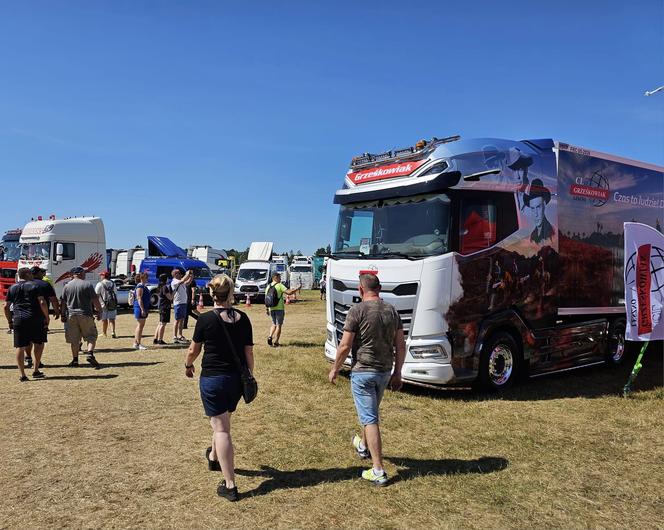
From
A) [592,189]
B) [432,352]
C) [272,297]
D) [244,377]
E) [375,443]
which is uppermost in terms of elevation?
[592,189]

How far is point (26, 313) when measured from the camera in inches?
323

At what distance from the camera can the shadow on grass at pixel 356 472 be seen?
4449 mm

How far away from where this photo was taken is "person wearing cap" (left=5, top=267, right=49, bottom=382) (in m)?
8.17

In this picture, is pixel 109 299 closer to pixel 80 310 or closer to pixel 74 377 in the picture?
pixel 80 310

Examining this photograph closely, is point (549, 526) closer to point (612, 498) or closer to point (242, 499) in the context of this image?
point (612, 498)

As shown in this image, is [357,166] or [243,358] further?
[357,166]

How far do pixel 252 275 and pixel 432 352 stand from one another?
23952mm

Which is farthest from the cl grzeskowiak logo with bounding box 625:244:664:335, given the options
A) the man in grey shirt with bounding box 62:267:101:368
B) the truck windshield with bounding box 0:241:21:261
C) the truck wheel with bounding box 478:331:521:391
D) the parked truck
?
the truck windshield with bounding box 0:241:21:261

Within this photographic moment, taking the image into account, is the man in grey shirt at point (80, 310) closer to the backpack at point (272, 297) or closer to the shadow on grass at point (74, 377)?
the shadow on grass at point (74, 377)

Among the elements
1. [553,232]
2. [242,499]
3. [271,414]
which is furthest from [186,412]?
[553,232]

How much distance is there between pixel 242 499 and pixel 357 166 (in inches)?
229

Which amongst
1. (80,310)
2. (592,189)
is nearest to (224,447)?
(80,310)

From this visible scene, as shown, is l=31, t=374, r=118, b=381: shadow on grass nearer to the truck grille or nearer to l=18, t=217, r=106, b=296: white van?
the truck grille

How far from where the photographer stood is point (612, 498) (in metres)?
4.17
